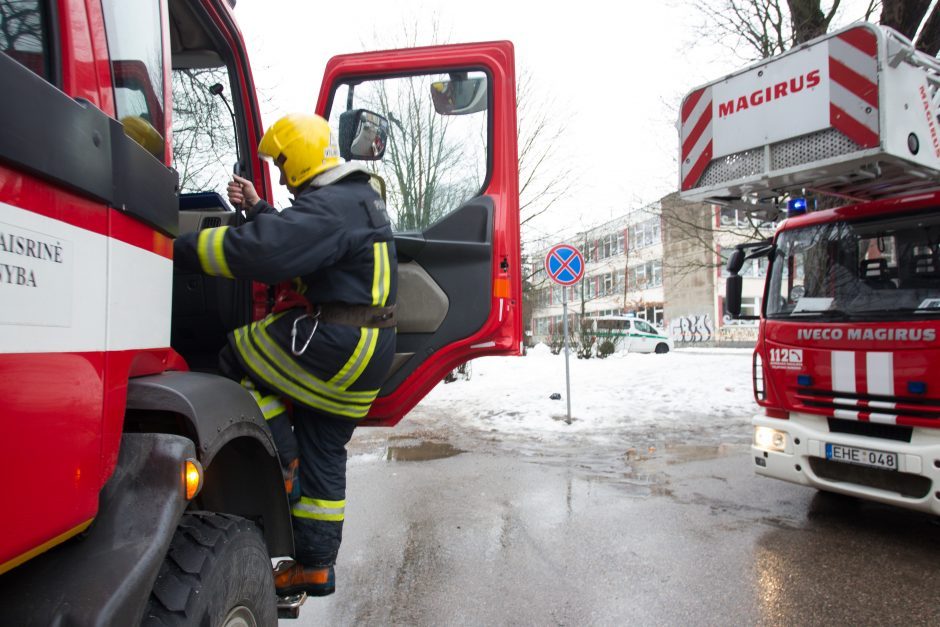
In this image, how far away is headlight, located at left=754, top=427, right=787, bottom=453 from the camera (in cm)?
465

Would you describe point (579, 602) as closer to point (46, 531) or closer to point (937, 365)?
point (937, 365)

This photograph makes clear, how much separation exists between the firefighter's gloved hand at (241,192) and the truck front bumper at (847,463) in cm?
419

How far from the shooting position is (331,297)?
2.10 m

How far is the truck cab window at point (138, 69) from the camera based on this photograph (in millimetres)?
1332

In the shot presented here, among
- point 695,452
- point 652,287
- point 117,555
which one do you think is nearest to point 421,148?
point 117,555

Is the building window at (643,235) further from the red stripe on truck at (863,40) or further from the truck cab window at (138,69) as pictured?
the truck cab window at (138,69)

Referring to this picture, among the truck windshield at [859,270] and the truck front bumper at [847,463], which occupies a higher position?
the truck windshield at [859,270]

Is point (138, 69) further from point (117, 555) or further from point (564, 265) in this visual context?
point (564, 265)

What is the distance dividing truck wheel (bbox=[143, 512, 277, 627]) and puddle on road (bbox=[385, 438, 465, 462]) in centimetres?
591

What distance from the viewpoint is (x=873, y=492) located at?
4.14m

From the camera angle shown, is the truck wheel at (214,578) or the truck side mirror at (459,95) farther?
the truck side mirror at (459,95)

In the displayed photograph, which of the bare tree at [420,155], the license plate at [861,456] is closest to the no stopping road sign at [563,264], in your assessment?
the license plate at [861,456]

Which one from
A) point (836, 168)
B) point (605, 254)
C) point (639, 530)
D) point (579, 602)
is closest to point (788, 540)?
point (639, 530)

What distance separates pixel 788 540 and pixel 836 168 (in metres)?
2.68
